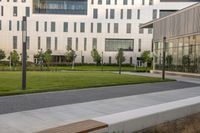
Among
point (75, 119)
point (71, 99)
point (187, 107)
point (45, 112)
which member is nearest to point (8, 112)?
point (45, 112)

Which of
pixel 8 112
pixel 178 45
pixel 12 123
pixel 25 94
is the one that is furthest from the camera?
pixel 178 45

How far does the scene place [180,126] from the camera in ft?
26.2

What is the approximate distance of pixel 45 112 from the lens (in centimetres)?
890

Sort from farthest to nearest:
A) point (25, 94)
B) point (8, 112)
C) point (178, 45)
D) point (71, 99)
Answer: point (178, 45)
point (25, 94)
point (71, 99)
point (8, 112)

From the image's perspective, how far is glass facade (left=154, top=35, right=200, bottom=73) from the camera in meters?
31.0

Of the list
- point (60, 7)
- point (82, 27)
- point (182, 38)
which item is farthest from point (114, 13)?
point (182, 38)

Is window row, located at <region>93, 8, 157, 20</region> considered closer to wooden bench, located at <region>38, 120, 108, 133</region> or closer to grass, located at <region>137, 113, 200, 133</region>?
grass, located at <region>137, 113, 200, 133</region>

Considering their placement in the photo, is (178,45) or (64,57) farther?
(64,57)

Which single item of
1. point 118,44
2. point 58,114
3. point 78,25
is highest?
point 78,25

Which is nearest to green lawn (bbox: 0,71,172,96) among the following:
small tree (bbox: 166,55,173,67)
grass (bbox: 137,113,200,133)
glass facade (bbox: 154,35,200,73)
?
grass (bbox: 137,113,200,133)

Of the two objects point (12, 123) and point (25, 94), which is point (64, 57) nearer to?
point (25, 94)

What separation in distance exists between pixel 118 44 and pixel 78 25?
11755 mm

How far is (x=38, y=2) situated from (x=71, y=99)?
7166 centimetres

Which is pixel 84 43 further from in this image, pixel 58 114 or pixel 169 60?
pixel 58 114
